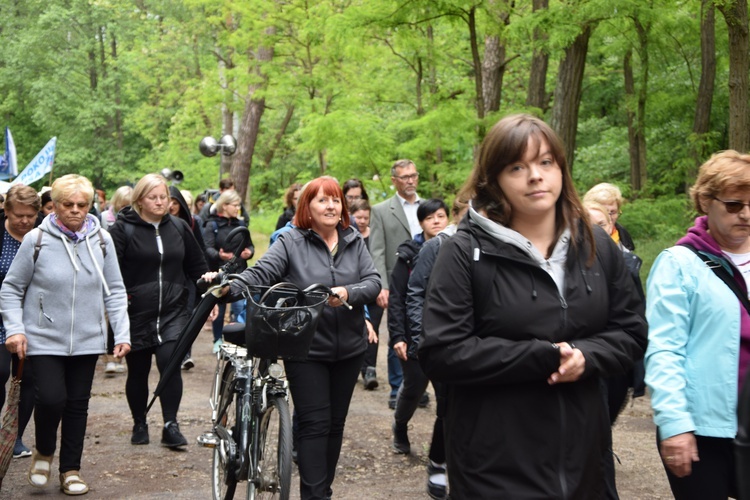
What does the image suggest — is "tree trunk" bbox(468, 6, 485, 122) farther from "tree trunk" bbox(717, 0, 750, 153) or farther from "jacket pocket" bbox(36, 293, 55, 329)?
"jacket pocket" bbox(36, 293, 55, 329)

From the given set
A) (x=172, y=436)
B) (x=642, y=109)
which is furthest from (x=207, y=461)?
(x=642, y=109)

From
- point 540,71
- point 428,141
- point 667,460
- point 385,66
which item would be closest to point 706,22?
point 540,71

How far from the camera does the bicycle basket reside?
17.0ft

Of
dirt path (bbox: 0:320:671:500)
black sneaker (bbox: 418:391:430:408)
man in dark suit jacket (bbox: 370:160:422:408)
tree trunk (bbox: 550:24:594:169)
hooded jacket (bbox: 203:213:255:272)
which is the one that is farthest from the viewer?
tree trunk (bbox: 550:24:594:169)

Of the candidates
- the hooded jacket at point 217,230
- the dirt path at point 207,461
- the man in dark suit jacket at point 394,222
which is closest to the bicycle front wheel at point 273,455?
the dirt path at point 207,461

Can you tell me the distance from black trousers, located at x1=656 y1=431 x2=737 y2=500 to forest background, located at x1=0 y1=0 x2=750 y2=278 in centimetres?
766

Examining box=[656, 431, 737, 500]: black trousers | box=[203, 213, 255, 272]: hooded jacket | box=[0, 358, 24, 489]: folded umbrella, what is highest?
box=[203, 213, 255, 272]: hooded jacket

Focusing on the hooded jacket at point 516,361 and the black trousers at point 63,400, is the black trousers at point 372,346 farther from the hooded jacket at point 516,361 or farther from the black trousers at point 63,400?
the hooded jacket at point 516,361

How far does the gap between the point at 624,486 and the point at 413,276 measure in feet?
6.98

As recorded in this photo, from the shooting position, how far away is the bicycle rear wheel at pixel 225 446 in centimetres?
590

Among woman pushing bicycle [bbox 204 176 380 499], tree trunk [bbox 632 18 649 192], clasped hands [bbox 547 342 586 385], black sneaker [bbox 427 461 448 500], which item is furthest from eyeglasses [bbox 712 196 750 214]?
tree trunk [bbox 632 18 649 192]

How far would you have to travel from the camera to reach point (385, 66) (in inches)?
922

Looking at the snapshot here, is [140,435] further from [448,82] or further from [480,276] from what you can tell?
[448,82]

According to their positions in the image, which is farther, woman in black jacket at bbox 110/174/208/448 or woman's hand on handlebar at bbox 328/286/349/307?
woman in black jacket at bbox 110/174/208/448
